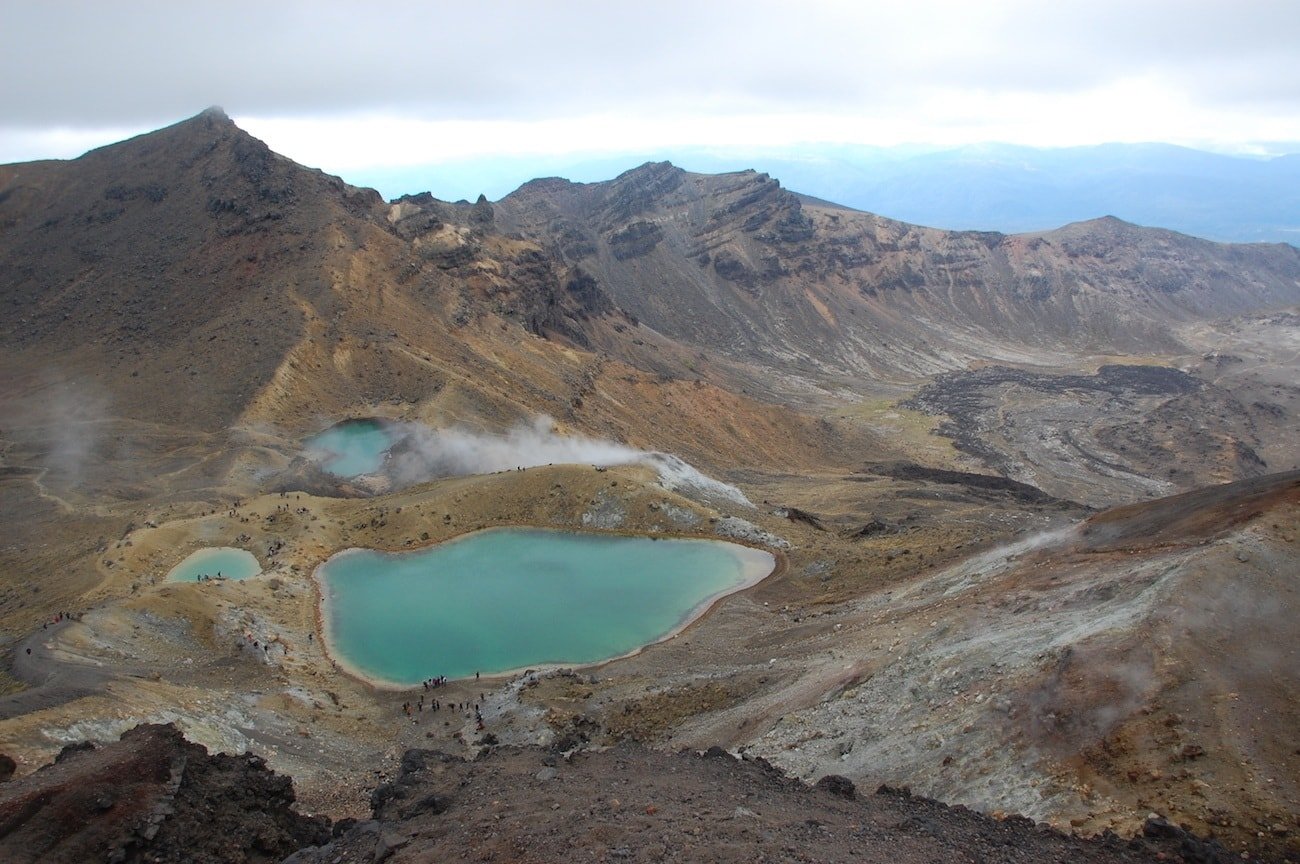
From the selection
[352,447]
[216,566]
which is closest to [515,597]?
[216,566]

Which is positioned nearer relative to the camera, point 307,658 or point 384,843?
point 384,843

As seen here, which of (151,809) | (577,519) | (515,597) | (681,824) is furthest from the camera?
(577,519)

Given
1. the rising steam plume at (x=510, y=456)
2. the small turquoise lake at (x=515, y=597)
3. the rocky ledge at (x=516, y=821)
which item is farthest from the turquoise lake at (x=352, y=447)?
the rocky ledge at (x=516, y=821)

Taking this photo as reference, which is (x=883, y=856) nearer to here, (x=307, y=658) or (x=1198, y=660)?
(x=1198, y=660)

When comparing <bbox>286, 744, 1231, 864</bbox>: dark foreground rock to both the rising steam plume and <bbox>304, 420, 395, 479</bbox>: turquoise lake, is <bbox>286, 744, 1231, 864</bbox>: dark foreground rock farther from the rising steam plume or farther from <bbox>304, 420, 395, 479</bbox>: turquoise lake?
<bbox>304, 420, 395, 479</bbox>: turquoise lake

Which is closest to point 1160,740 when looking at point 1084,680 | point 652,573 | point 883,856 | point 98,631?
point 1084,680

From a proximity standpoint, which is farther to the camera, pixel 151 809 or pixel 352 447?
pixel 352 447

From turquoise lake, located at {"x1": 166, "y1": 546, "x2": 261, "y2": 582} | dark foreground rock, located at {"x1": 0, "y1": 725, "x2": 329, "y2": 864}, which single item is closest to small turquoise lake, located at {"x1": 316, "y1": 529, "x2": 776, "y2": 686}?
turquoise lake, located at {"x1": 166, "y1": 546, "x2": 261, "y2": 582}

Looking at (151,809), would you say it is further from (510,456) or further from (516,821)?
(510,456)
